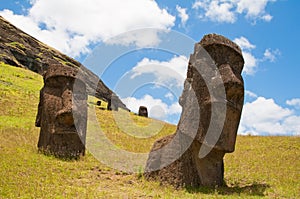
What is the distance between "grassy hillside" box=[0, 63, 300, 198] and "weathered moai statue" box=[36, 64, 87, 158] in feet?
2.29

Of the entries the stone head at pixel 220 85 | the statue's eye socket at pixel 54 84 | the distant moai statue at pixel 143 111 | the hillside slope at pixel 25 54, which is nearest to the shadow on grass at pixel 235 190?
the stone head at pixel 220 85

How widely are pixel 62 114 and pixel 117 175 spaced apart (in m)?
3.89

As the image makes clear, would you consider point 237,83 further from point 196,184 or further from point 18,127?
point 18,127

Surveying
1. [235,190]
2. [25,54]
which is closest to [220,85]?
[235,190]

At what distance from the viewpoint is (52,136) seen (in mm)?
14992

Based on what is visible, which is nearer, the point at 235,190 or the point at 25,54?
the point at 235,190

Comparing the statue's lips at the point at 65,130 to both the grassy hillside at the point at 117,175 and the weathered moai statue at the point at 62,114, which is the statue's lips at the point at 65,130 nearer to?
the weathered moai statue at the point at 62,114

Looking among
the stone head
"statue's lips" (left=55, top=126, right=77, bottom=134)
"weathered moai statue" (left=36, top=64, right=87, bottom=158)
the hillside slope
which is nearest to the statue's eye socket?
"weathered moai statue" (left=36, top=64, right=87, bottom=158)

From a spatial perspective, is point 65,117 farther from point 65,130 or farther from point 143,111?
point 143,111

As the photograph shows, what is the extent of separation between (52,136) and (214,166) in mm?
→ 7210

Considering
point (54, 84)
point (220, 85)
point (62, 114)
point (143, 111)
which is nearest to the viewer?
point (220, 85)

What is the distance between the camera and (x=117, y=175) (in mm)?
12703

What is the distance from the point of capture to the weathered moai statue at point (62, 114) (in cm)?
1500

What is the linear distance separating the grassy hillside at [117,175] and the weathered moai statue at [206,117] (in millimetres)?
573
